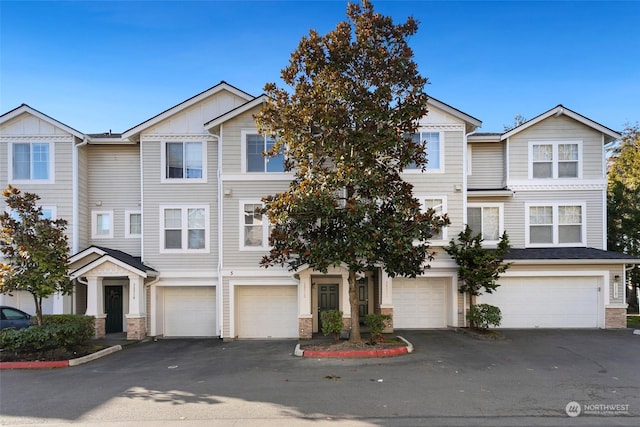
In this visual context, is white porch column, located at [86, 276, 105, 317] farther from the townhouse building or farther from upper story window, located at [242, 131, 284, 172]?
upper story window, located at [242, 131, 284, 172]

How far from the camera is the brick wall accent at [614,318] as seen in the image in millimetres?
16141

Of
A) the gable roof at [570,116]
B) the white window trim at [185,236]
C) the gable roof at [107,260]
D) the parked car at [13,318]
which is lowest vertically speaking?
the parked car at [13,318]

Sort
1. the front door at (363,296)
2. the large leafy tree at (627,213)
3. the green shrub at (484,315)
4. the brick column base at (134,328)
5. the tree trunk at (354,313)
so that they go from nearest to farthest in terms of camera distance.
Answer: the tree trunk at (354,313)
the green shrub at (484,315)
the brick column base at (134,328)
the front door at (363,296)
the large leafy tree at (627,213)

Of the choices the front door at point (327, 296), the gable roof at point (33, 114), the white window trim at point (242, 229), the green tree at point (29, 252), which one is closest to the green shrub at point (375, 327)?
the front door at point (327, 296)

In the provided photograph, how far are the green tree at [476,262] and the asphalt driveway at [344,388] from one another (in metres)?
2.26

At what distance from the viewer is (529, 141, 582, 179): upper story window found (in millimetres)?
17109

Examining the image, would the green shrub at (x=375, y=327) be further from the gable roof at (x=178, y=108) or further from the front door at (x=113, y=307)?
the front door at (x=113, y=307)

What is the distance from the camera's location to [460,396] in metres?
8.14

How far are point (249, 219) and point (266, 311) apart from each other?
3.52 meters

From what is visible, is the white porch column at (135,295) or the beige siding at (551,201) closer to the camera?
the white porch column at (135,295)

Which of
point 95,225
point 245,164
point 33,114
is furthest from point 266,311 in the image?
point 33,114

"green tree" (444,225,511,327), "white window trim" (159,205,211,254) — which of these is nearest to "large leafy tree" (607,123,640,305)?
"green tree" (444,225,511,327)

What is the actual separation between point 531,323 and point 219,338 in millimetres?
11969

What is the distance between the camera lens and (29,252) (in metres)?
11.9
